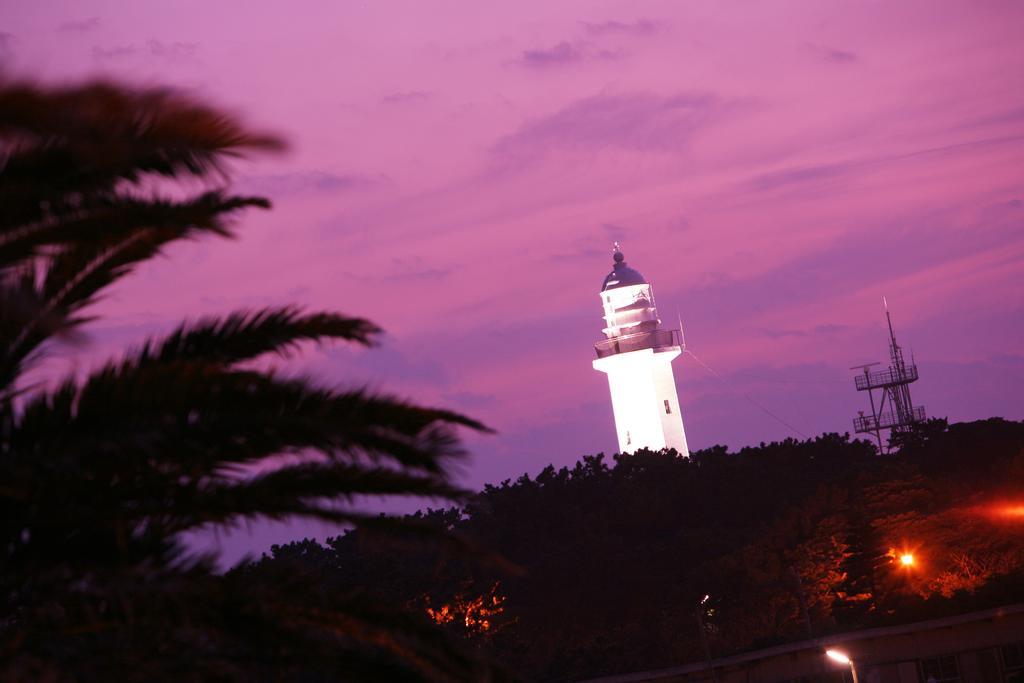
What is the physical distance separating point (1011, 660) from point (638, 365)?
39.9 m

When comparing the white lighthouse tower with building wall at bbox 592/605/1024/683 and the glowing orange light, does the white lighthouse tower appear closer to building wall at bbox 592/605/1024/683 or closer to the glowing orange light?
the glowing orange light

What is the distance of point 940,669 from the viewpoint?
36406mm

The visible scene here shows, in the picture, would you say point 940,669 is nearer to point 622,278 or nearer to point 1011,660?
point 1011,660

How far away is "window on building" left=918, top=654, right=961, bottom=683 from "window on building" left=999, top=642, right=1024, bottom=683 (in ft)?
3.73

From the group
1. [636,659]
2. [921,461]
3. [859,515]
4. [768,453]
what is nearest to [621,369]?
[768,453]

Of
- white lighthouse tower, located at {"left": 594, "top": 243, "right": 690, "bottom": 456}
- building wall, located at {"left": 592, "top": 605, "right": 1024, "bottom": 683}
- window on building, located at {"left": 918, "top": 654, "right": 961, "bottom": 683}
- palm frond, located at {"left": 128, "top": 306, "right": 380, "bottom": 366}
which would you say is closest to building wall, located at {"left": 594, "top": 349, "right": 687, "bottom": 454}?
white lighthouse tower, located at {"left": 594, "top": 243, "right": 690, "bottom": 456}

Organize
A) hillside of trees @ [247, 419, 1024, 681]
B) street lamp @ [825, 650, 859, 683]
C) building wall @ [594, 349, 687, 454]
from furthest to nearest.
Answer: building wall @ [594, 349, 687, 454], hillside of trees @ [247, 419, 1024, 681], street lamp @ [825, 650, 859, 683]

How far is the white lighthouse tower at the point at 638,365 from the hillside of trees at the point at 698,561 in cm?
998

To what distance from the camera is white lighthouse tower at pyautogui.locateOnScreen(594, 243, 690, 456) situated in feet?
245

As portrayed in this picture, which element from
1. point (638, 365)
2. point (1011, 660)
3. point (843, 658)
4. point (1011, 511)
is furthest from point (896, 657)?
point (638, 365)

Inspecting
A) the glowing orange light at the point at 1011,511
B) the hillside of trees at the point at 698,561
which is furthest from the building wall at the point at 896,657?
the glowing orange light at the point at 1011,511

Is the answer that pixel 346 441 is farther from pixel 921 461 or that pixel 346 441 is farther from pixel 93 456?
pixel 921 461

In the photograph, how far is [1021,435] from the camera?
70062 millimetres

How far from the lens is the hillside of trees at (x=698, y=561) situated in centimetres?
4994
